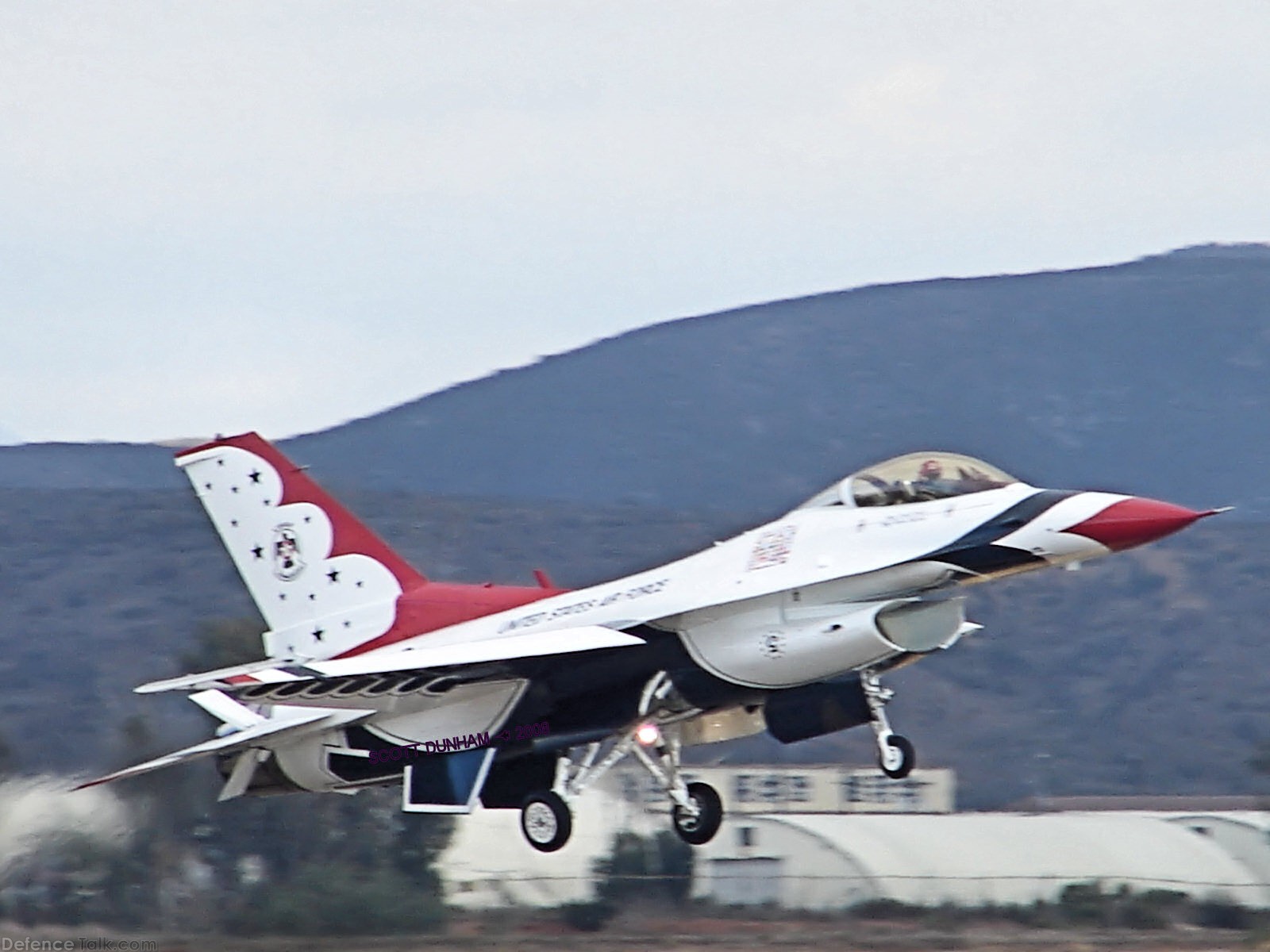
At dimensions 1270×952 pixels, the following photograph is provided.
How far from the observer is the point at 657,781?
69.2 feet

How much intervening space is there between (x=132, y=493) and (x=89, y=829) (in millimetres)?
62145

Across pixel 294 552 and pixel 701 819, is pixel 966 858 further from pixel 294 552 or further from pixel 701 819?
pixel 294 552

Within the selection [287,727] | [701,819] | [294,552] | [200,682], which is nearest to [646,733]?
[701,819]

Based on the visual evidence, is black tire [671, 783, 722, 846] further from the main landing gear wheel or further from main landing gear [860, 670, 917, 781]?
main landing gear [860, 670, 917, 781]

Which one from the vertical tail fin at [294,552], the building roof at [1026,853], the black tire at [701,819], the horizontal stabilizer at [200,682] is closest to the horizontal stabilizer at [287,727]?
the horizontal stabilizer at [200,682]

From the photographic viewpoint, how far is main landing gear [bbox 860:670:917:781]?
63.9 feet

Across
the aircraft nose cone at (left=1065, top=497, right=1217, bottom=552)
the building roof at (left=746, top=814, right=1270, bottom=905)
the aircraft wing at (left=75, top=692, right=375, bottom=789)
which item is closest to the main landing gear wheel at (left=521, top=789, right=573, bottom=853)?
the aircraft wing at (left=75, top=692, right=375, bottom=789)

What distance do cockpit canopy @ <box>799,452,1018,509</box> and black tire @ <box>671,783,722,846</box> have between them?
3.61 meters

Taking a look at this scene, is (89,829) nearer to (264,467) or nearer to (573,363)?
(264,467)

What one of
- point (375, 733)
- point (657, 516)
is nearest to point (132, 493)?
point (657, 516)

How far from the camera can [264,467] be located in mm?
23984

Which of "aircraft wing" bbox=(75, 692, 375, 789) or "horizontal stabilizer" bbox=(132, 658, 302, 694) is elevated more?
"horizontal stabilizer" bbox=(132, 658, 302, 694)

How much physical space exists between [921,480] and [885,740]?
250 cm

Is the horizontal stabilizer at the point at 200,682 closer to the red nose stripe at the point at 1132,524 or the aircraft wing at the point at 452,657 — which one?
the aircraft wing at the point at 452,657
